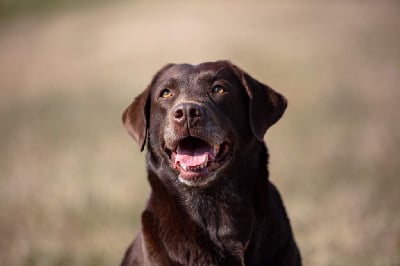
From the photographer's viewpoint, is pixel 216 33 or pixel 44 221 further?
pixel 216 33

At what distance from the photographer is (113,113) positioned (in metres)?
22.3

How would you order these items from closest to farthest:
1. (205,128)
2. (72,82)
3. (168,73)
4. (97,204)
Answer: (205,128)
(168,73)
(97,204)
(72,82)

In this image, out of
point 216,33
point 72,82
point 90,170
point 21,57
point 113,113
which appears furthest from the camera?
point 21,57

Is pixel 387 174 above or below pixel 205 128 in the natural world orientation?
below

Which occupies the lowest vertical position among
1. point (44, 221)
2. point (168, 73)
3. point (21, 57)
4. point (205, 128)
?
point (44, 221)

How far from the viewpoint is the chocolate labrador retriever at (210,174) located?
222 inches

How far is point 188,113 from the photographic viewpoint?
5.60 m

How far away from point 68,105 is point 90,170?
1072 centimetres

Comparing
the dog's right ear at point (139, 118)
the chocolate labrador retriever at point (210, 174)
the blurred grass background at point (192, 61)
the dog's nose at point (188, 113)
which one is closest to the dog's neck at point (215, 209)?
the chocolate labrador retriever at point (210, 174)

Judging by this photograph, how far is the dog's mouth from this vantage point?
5617 millimetres

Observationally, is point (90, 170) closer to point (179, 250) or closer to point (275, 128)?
point (275, 128)

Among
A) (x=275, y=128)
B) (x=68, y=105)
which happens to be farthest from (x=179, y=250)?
(x=68, y=105)

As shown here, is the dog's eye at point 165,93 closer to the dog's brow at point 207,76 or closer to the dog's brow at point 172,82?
the dog's brow at point 172,82

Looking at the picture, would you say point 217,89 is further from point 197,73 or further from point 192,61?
point 192,61
